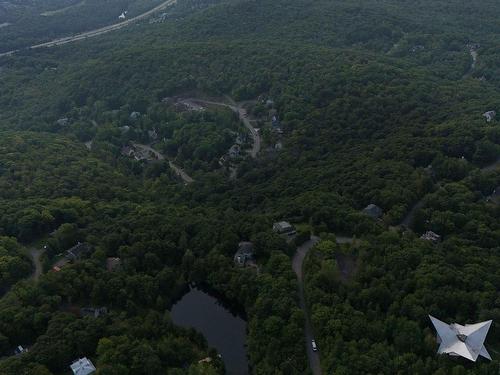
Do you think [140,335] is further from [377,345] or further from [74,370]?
[377,345]

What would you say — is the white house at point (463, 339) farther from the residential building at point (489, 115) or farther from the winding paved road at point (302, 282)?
the residential building at point (489, 115)

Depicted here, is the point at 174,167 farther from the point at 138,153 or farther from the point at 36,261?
the point at 36,261

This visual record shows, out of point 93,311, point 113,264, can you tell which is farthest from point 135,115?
point 93,311

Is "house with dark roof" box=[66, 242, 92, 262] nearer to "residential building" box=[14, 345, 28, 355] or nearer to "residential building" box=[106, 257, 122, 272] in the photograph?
"residential building" box=[106, 257, 122, 272]

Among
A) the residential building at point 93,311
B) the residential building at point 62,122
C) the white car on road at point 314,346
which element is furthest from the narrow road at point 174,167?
the white car on road at point 314,346

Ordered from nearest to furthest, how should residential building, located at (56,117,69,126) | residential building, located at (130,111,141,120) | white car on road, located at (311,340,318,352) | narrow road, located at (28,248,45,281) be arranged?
1. white car on road, located at (311,340,318,352)
2. narrow road, located at (28,248,45,281)
3. residential building, located at (130,111,141,120)
4. residential building, located at (56,117,69,126)

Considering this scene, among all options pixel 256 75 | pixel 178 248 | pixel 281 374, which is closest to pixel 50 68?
pixel 256 75

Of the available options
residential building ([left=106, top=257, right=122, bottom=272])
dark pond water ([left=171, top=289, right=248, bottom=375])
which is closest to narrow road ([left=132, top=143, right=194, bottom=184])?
residential building ([left=106, top=257, right=122, bottom=272])
